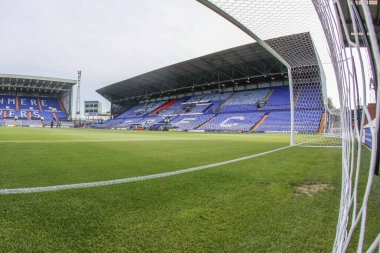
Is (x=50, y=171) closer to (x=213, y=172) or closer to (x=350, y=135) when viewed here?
(x=213, y=172)

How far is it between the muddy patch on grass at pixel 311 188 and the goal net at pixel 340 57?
1.24 ft

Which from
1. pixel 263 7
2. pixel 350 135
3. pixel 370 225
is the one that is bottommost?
pixel 370 225

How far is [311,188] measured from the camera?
9.89 feet

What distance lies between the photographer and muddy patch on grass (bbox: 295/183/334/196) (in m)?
2.82

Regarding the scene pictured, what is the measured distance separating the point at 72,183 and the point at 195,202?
1571 mm

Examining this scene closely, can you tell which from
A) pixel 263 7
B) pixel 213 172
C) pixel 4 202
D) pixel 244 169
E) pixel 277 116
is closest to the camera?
pixel 4 202

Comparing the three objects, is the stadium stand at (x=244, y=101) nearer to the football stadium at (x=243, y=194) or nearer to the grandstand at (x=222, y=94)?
the grandstand at (x=222, y=94)

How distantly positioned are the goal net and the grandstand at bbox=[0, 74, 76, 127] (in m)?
53.6

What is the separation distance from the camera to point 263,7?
5465 mm

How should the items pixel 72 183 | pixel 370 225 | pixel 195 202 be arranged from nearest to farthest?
1. pixel 370 225
2. pixel 195 202
3. pixel 72 183

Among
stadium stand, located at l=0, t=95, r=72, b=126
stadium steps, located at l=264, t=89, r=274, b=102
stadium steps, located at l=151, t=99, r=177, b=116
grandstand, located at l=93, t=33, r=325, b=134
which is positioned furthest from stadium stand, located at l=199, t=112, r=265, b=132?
stadium stand, located at l=0, t=95, r=72, b=126

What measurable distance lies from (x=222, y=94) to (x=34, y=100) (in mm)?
46445

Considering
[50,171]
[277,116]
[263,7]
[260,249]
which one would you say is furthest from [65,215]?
[277,116]

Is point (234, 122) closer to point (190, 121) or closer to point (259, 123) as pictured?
point (259, 123)
